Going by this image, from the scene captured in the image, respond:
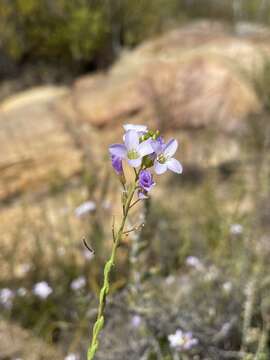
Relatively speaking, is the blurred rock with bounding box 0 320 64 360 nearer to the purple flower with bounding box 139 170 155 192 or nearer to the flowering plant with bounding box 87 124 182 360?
the flowering plant with bounding box 87 124 182 360

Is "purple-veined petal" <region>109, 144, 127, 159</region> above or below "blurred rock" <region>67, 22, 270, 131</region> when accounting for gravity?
below

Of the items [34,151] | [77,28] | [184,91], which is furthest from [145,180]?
[77,28]

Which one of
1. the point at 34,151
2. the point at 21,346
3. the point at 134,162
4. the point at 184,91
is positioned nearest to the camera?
the point at 134,162

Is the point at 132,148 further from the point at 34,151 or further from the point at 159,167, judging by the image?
the point at 34,151

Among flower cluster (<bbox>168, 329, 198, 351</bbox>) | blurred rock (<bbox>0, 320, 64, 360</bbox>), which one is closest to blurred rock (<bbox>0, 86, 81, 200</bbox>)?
blurred rock (<bbox>0, 320, 64, 360</bbox>)

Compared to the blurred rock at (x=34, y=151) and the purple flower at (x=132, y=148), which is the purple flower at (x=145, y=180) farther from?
the blurred rock at (x=34, y=151)

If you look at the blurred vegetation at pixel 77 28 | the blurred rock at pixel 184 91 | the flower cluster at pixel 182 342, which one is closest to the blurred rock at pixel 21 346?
the flower cluster at pixel 182 342

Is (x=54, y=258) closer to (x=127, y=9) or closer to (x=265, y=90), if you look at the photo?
(x=265, y=90)
